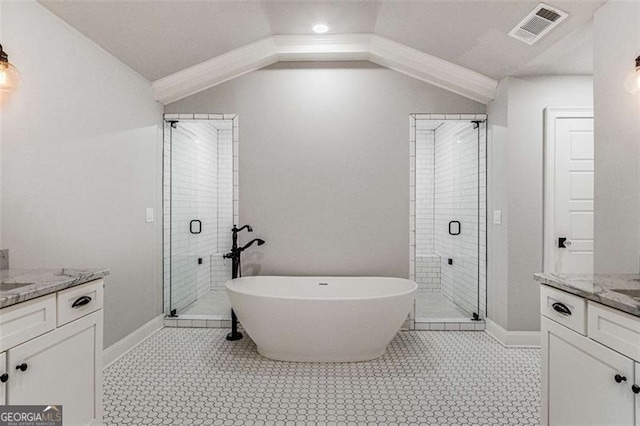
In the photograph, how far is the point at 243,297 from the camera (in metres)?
2.81

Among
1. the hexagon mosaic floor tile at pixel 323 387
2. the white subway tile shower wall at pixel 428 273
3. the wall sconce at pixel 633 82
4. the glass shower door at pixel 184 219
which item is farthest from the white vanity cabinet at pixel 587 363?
the white subway tile shower wall at pixel 428 273

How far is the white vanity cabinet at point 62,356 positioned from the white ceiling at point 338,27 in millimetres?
1840

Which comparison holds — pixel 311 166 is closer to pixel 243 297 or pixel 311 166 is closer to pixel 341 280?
pixel 341 280

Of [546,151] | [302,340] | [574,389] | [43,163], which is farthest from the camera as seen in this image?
[546,151]

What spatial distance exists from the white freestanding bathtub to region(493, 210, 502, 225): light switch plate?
1.11 meters

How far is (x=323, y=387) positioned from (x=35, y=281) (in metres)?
1.75

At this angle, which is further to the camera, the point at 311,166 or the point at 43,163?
the point at 311,166

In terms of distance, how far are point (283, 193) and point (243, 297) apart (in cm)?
122

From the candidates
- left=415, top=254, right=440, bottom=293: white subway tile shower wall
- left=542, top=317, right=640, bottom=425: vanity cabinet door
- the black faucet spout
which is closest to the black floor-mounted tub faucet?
the black faucet spout

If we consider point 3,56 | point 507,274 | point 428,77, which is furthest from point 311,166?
point 3,56

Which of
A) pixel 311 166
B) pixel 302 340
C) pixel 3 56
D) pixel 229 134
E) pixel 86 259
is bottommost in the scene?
pixel 302 340

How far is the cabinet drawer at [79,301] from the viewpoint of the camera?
1576 millimetres

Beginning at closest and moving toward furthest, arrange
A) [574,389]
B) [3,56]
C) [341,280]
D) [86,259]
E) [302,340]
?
[574,389] → [3,56] → [86,259] → [302,340] → [341,280]

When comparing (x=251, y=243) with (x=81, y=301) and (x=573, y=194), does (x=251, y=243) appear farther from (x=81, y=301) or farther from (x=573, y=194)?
(x=573, y=194)
